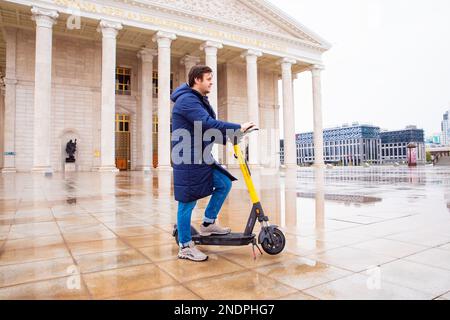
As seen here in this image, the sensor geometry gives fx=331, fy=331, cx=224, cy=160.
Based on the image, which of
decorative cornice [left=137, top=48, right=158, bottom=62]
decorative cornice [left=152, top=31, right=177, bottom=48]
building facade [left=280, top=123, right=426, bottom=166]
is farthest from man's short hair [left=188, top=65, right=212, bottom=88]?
building facade [left=280, top=123, right=426, bottom=166]

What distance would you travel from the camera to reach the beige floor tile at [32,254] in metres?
3.35

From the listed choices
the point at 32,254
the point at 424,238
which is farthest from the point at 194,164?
the point at 424,238

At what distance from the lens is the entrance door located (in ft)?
109

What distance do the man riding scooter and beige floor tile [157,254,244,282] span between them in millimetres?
94

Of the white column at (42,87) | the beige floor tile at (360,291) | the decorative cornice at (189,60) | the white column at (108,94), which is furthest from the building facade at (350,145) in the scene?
the beige floor tile at (360,291)

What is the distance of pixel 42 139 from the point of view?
22859mm

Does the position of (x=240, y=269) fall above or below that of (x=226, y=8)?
below

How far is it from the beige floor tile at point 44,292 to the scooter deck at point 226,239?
1.37 metres

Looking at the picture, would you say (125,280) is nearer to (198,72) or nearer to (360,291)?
(360,291)
